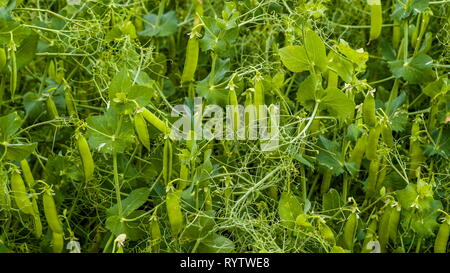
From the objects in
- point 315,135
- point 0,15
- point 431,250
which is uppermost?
point 0,15

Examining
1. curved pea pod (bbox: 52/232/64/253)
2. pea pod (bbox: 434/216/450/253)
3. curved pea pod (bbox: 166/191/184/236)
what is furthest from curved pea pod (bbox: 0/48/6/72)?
pea pod (bbox: 434/216/450/253)

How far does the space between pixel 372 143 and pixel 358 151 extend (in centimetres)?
5

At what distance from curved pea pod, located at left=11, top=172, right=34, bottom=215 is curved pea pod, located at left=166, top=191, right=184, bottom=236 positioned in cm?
32

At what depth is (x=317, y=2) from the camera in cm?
161

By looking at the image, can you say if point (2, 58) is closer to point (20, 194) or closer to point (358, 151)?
point (20, 194)

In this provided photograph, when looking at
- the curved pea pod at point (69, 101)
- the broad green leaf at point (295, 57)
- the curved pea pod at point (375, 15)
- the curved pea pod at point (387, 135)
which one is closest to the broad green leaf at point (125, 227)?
the curved pea pod at point (69, 101)

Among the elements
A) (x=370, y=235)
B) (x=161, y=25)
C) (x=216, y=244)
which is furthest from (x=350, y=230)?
(x=161, y=25)

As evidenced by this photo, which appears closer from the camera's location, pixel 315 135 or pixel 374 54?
pixel 315 135

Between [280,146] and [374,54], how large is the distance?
1.84 ft

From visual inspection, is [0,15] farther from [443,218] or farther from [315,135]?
[443,218]

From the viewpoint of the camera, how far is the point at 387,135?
1.54m

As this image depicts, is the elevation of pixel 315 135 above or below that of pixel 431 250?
above

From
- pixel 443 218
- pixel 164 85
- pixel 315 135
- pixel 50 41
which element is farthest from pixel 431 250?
pixel 50 41

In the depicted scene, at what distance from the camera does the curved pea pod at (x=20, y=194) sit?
147cm
